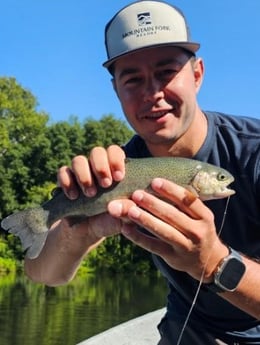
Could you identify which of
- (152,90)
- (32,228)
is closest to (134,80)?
(152,90)

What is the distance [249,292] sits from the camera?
316cm

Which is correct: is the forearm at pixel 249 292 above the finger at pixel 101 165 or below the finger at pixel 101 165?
below

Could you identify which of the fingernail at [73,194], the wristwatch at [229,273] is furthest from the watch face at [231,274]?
the fingernail at [73,194]

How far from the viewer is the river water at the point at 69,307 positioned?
22.0 m

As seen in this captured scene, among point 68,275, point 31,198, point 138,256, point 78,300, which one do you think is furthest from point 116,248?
point 68,275

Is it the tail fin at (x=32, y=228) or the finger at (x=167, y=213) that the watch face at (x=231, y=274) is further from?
the tail fin at (x=32, y=228)

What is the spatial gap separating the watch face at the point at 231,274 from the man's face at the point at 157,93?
86cm

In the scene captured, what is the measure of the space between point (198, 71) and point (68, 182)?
120 centimetres

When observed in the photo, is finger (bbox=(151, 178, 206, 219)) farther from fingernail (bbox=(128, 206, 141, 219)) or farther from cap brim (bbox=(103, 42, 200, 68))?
cap brim (bbox=(103, 42, 200, 68))

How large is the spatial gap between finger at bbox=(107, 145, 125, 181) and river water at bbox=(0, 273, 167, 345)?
17.8 m

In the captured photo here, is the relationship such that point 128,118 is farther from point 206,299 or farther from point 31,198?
point 31,198

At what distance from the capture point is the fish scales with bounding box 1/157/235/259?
3289mm

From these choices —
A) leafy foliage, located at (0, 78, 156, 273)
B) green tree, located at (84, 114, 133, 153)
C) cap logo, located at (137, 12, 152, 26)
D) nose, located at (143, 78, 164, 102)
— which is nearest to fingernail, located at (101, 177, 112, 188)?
nose, located at (143, 78, 164, 102)

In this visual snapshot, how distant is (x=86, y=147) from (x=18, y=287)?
58.1 feet
